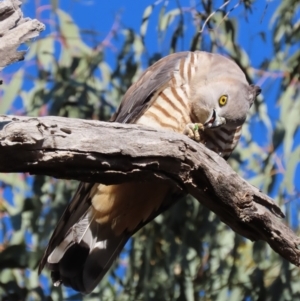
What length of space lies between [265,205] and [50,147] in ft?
2.85

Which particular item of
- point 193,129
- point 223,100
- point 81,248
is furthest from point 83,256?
point 223,100

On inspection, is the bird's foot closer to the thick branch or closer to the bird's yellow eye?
the bird's yellow eye

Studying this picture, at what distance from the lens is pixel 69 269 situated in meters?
3.74

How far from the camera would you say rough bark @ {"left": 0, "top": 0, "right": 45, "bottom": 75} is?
2.50 meters

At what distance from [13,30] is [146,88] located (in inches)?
61.0

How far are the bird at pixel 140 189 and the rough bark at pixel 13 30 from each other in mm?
1361

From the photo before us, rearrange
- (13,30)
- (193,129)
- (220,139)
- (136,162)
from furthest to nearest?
1. (220,139)
2. (193,129)
3. (136,162)
4. (13,30)

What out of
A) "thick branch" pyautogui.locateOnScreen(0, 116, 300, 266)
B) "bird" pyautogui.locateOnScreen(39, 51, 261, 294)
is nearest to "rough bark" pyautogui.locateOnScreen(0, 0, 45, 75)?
"thick branch" pyautogui.locateOnScreen(0, 116, 300, 266)

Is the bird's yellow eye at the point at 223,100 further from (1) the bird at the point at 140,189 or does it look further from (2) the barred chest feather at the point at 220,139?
(2) the barred chest feather at the point at 220,139

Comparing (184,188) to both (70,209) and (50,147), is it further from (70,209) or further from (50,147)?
(70,209)

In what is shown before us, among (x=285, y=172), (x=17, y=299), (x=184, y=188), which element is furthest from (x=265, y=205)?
(x=17, y=299)

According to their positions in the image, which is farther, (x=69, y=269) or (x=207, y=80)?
(x=207, y=80)

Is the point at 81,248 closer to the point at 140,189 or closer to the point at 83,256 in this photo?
the point at 83,256

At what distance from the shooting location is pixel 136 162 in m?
2.72
